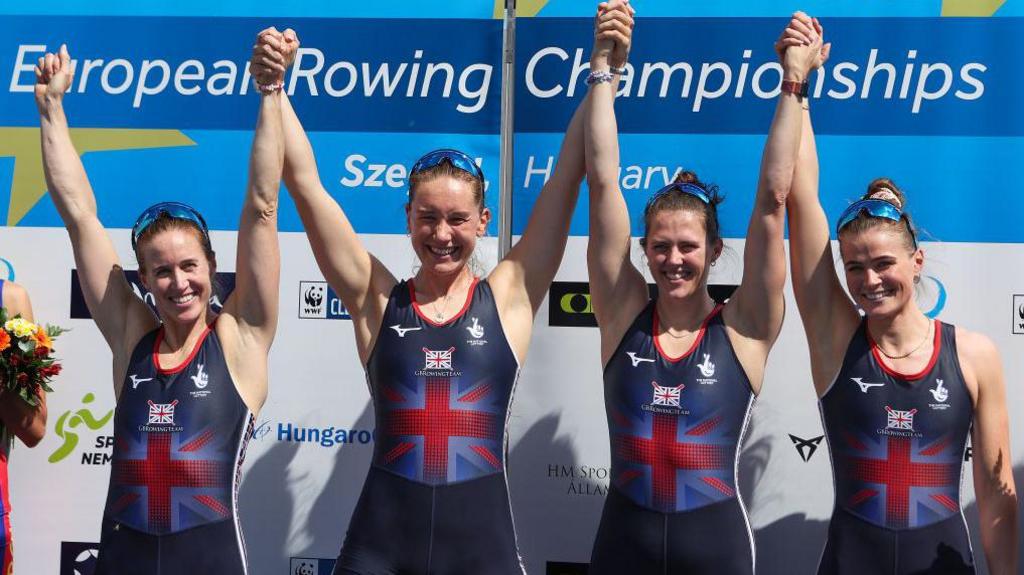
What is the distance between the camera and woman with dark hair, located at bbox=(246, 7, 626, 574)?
2.98 m

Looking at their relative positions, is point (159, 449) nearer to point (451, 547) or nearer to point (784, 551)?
point (451, 547)

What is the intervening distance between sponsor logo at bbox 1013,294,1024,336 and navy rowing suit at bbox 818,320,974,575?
105cm

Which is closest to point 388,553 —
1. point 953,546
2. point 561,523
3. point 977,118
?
point 561,523

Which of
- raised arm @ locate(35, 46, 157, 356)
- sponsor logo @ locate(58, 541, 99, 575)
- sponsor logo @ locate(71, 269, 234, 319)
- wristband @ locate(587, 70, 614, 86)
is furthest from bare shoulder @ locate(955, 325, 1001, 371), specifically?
sponsor logo @ locate(58, 541, 99, 575)

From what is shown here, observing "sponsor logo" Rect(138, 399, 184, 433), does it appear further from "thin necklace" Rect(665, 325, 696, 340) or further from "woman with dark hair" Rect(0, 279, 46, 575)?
"thin necklace" Rect(665, 325, 696, 340)

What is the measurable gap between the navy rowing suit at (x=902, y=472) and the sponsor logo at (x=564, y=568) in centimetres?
128

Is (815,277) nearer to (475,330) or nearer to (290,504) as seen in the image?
(475,330)

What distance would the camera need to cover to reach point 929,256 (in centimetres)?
404

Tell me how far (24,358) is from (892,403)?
2793 mm

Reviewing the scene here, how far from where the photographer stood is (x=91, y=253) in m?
3.18

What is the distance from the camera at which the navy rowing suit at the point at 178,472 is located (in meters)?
2.93

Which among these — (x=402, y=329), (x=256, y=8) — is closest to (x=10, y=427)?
(x=402, y=329)

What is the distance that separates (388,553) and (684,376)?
3.21 ft

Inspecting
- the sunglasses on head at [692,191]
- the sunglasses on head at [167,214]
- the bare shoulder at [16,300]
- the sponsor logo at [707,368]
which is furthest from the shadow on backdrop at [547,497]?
the bare shoulder at [16,300]
